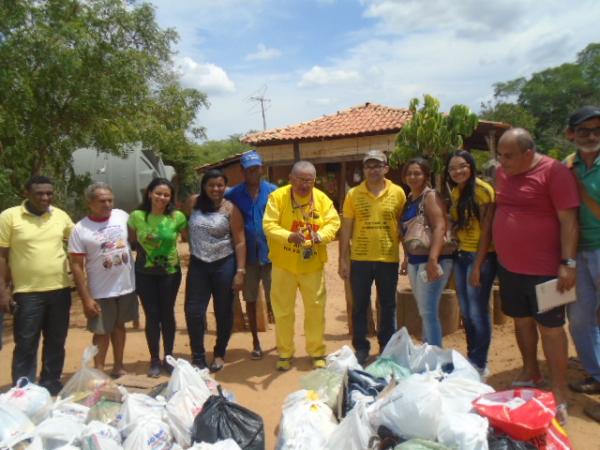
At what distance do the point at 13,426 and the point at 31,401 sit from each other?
36 centimetres

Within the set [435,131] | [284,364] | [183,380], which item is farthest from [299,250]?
[435,131]

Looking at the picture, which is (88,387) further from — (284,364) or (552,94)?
(552,94)

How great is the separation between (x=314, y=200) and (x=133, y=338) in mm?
2932

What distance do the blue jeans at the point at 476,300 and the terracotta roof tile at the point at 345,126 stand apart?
9.84m

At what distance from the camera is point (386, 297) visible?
4012 millimetres

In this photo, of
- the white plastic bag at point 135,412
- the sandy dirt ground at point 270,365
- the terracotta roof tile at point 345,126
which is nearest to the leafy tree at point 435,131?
the sandy dirt ground at point 270,365

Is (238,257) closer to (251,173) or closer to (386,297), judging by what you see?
(251,173)

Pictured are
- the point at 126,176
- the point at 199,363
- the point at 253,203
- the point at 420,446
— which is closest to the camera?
the point at 420,446

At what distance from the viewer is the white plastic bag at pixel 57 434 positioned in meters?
2.53

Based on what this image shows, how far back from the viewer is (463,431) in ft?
7.80

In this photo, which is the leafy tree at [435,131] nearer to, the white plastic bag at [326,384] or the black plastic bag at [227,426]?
the white plastic bag at [326,384]

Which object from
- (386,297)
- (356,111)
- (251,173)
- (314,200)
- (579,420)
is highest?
(356,111)

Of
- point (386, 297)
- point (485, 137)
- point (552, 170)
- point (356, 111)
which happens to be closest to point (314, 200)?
point (386, 297)

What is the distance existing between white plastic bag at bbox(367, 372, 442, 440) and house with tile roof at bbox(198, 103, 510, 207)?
11098 mm
